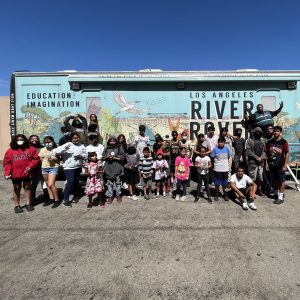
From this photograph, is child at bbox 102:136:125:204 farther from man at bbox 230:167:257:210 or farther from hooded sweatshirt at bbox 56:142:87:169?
man at bbox 230:167:257:210

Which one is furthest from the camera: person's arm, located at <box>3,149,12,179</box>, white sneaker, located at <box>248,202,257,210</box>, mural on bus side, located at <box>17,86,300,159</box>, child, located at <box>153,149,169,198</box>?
mural on bus side, located at <box>17,86,300,159</box>

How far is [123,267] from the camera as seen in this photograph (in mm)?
2916

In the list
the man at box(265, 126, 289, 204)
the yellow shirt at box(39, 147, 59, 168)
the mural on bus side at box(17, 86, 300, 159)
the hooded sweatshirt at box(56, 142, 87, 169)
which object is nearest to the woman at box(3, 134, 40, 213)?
the yellow shirt at box(39, 147, 59, 168)

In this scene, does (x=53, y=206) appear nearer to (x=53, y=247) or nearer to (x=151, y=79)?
(x=53, y=247)

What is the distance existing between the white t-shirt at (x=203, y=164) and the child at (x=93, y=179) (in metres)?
2.23

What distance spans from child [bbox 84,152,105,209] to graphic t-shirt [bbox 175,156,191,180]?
1786mm

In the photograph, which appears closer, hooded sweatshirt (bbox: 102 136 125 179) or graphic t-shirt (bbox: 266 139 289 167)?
graphic t-shirt (bbox: 266 139 289 167)

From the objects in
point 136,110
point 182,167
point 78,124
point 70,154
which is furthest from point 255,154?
point 78,124

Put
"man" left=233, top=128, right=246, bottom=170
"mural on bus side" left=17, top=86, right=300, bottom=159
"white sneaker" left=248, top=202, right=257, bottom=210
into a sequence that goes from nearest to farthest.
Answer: "white sneaker" left=248, top=202, right=257, bottom=210 → "man" left=233, top=128, right=246, bottom=170 → "mural on bus side" left=17, top=86, right=300, bottom=159

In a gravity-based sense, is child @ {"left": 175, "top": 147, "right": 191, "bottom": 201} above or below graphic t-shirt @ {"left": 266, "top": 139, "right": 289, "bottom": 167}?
below

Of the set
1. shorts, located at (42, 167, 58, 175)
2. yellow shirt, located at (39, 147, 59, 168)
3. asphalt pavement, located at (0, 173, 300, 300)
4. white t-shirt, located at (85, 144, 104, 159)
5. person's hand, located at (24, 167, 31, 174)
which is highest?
white t-shirt, located at (85, 144, 104, 159)

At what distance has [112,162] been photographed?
17.8 ft

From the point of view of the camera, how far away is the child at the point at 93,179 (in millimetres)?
5115

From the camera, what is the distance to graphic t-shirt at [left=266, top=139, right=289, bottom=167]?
525 centimetres
